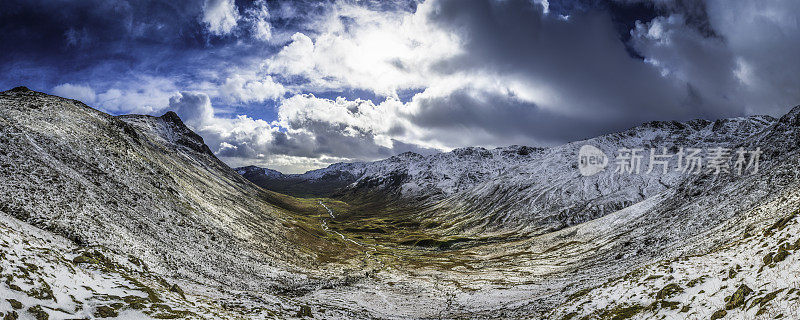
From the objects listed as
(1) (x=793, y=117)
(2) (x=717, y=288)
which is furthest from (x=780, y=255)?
(1) (x=793, y=117)

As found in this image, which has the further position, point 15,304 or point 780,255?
point 780,255

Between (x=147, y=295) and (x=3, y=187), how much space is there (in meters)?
28.1

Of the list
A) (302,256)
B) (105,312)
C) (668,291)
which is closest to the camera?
(105,312)

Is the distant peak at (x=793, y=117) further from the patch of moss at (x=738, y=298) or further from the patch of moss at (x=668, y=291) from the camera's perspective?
the patch of moss at (x=738, y=298)

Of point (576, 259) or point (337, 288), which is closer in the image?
point (337, 288)

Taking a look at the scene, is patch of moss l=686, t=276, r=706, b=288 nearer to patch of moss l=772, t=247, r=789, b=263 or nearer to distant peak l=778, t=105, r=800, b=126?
patch of moss l=772, t=247, r=789, b=263

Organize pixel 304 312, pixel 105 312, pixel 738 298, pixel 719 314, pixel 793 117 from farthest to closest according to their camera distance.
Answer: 1. pixel 793 117
2. pixel 304 312
3. pixel 105 312
4. pixel 738 298
5. pixel 719 314

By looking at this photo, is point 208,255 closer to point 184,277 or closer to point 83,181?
point 184,277

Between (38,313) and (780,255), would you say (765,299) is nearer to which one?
(780,255)

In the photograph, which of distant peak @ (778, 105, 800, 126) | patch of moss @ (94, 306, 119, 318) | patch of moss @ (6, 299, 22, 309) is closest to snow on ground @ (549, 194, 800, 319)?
patch of moss @ (94, 306, 119, 318)

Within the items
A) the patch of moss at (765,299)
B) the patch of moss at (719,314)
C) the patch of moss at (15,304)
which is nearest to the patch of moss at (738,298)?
the patch of moss at (719,314)

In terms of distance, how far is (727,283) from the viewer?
18.5 meters

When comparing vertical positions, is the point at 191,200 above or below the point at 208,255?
above

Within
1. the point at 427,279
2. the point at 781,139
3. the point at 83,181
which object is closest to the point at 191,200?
the point at 83,181
